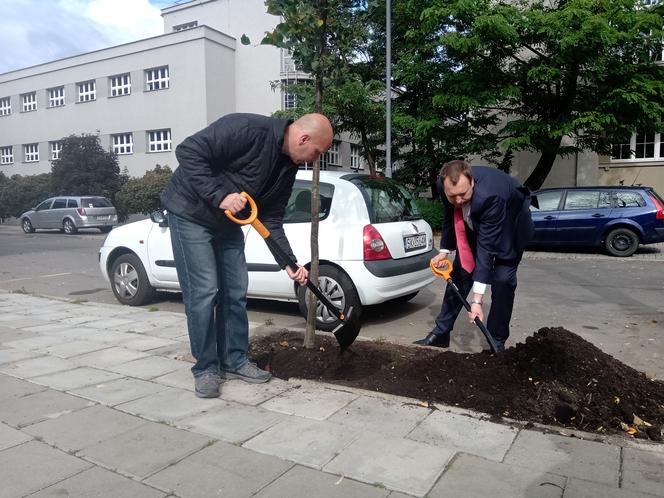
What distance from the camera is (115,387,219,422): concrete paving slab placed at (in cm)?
316

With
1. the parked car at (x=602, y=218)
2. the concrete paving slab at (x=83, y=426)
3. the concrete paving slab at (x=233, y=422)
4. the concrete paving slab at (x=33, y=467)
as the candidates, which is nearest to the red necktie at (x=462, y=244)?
the concrete paving slab at (x=233, y=422)

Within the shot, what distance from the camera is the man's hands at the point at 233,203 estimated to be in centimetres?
312

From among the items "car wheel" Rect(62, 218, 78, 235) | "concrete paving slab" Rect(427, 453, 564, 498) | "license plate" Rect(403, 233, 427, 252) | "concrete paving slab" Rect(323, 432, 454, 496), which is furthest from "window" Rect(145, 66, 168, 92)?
"concrete paving slab" Rect(427, 453, 564, 498)

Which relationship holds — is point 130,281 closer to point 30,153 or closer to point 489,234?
point 489,234

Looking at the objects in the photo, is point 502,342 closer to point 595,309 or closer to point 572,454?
point 572,454

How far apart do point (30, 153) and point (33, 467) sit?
Answer: 4030 cm

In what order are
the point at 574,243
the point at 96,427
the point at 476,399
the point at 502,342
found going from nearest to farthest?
the point at 96,427, the point at 476,399, the point at 502,342, the point at 574,243

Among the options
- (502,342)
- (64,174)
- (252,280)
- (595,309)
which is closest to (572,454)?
(502,342)

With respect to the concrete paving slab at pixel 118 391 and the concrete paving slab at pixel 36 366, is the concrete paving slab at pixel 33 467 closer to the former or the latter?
the concrete paving slab at pixel 118 391

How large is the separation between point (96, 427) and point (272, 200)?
1.73 metres

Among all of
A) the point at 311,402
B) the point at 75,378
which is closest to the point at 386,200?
the point at 311,402

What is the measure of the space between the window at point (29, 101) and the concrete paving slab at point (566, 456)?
4112cm

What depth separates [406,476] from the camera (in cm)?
242

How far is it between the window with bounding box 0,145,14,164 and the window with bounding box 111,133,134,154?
10527 millimetres
